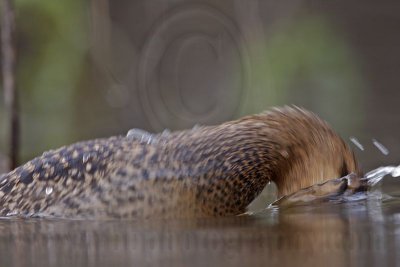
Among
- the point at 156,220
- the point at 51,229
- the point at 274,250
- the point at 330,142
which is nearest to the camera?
the point at 274,250

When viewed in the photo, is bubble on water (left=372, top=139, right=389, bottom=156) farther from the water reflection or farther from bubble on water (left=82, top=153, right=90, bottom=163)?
bubble on water (left=82, top=153, right=90, bottom=163)

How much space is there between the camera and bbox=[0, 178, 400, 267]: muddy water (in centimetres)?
302

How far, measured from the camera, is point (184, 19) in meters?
8.86

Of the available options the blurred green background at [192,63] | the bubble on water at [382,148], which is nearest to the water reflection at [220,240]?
the bubble on water at [382,148]

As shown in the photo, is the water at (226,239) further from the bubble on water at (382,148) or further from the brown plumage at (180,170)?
the bubble on water at (382,148)

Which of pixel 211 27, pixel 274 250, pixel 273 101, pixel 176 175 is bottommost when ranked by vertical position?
pixel 274 250

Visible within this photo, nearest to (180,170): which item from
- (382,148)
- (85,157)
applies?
(85,157)

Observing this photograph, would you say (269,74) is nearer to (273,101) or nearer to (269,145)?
(273,101)

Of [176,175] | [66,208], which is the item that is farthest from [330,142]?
[66,208]

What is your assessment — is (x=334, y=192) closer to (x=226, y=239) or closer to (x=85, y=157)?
(x=85, y=157)

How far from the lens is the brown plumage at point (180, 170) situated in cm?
454

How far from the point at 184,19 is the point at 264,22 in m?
0.73

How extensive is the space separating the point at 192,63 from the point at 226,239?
551 cm

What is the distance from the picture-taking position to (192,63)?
8930mm
